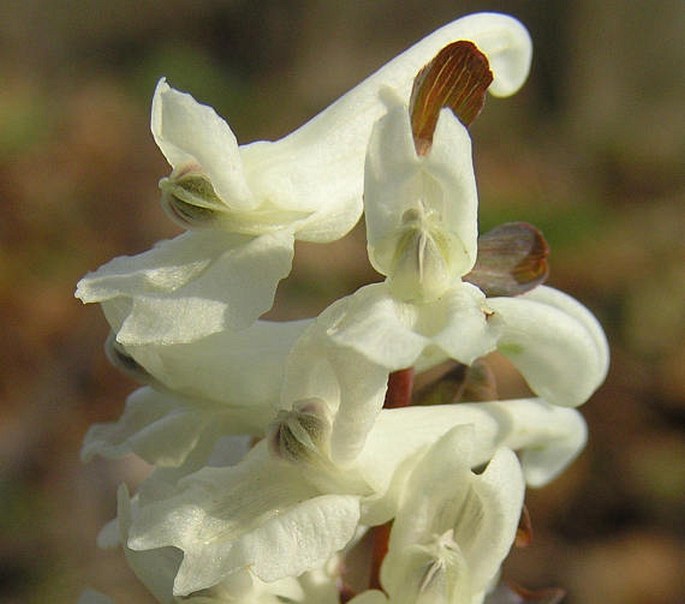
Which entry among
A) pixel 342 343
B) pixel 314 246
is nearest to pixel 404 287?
pixel 342 343

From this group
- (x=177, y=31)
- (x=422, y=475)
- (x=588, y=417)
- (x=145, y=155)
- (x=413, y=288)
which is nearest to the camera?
(x=413, y=288)

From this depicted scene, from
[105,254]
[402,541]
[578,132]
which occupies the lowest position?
[578,132]

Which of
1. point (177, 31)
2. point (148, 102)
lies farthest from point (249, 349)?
point (177, 31)

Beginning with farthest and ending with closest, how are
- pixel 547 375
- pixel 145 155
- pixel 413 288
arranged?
pixel 145 155 < pixel 547 375 < pixel 413 288

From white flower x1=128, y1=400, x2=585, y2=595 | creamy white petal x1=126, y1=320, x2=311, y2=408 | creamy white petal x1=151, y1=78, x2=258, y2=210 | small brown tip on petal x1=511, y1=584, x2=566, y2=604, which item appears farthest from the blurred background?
creamy white petal x1=151, y1=78, x2=258, y2=210

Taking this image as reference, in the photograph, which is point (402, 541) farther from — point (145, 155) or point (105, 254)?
point (145, 155)

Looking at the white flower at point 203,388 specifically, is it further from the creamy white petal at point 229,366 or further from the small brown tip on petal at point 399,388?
the small brown tip on petal at point 399,388

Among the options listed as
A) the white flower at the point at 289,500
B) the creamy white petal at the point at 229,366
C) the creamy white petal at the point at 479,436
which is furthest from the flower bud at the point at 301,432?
the creamy white petal at the point at 229,366

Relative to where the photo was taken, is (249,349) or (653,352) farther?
(653,352)

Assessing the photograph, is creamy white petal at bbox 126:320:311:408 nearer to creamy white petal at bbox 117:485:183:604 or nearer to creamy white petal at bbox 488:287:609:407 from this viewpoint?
creamy white petal at bbox 117:485:183:604
